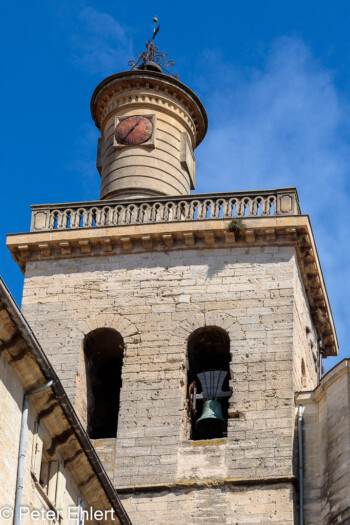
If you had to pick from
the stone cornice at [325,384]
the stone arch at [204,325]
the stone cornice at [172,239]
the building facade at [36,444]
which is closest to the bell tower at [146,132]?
the stone cornice at [172,239]

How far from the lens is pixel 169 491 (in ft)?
79.9

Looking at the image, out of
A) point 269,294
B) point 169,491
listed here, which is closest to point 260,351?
point 269,294

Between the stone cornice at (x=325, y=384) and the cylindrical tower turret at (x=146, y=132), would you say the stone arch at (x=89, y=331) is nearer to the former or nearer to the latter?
the stone cornice at (x=325, y=384)

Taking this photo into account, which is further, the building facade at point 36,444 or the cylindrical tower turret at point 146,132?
the cylindrical tower turret at point 146,132

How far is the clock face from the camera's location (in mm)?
29375

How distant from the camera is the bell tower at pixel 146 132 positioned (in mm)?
29031

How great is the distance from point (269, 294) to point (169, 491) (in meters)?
3.99

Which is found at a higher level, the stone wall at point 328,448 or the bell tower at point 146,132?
the bell tower at point 146,132

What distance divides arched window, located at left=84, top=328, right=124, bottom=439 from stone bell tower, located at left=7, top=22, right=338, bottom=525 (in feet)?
0.10

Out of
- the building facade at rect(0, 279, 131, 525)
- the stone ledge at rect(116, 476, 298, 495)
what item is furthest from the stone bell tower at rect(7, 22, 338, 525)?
the building facade at rect(0, 279, 131, 525)

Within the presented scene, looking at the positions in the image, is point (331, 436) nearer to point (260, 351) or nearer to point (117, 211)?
point (260, 351)

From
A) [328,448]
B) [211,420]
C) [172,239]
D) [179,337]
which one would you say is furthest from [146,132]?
[328,448]

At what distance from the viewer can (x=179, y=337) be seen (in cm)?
2605

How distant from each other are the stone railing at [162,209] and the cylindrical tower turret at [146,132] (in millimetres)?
1044
